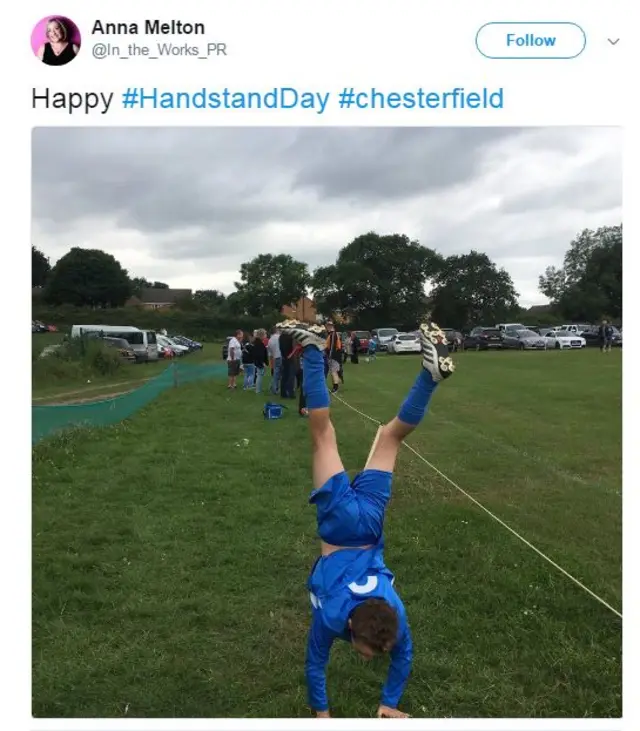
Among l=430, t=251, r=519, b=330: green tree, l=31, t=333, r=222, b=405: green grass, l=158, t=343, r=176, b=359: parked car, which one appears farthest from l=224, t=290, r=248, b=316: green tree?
l=31, t=333, r=222, b=405: green grass

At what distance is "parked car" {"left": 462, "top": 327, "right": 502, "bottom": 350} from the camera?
3634 centimetres

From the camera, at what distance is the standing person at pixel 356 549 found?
8.96 feet

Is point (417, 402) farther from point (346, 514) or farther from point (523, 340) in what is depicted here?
point (523, 340)

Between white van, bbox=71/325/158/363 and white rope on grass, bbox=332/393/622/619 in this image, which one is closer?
white rope on grass, bbox=332/393/622/619

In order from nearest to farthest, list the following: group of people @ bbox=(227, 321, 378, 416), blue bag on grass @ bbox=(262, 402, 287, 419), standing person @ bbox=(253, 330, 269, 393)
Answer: blue bag on grass @ bbox=(262, 402, 287, 419)
group of people @ bbox=(227, 321, 378, 416)
standing person @ bbox=(253, 330, 269, 393)

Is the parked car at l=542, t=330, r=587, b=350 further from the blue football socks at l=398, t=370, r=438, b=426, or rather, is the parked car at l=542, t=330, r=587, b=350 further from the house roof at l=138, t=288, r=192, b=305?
the house roof at l=138, t=288, r=192, b=305

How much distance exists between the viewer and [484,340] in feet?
119

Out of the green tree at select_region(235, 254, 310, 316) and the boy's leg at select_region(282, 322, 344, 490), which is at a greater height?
the green tree at select_region(235, 254, 310, 316)

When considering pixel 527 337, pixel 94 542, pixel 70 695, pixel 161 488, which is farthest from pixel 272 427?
pixel 527 337

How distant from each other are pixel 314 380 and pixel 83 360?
18454 millimetres
